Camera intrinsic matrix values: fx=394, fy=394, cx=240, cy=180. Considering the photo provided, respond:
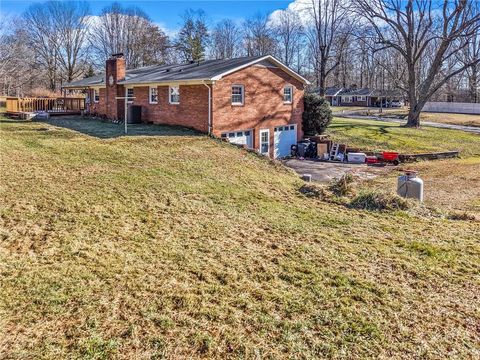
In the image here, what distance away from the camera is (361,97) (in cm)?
7419

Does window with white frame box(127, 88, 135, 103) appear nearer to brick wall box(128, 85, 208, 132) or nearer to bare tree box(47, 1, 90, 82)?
brick wall box(128, 85, 208, 132)

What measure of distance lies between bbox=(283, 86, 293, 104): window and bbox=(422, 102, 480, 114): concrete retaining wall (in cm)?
4760

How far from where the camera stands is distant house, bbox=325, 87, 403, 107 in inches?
2768

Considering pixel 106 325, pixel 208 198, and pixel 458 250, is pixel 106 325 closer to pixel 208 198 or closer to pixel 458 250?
pixel 208 198

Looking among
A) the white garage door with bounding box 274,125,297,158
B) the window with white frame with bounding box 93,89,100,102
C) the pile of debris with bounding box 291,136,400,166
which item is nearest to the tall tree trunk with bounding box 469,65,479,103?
the pile of debris with bounding box 291,136,400,166

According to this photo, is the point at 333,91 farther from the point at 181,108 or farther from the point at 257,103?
the point at 181,108

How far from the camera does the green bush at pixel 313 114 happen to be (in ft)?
84.1

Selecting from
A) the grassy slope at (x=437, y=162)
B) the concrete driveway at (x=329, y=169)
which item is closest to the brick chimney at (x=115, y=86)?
the concrete driveway at (x=329, y=169)

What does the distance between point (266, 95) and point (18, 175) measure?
14706mm

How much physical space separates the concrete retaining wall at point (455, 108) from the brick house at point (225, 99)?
1841 inches

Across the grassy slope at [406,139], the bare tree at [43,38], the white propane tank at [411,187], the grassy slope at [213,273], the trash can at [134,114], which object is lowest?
the grassy slope at [213,273]

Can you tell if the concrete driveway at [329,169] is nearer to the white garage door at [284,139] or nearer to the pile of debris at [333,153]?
the pile of debris at [333,153]

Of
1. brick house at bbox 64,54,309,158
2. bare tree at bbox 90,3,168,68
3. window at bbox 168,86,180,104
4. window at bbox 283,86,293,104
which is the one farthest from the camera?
bare tree at bbox 90,3,168,68

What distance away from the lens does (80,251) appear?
23.0 ft
